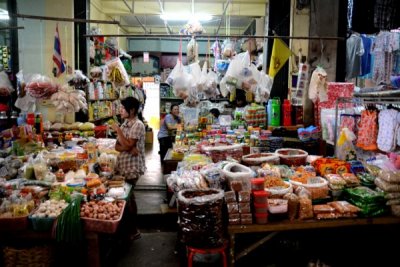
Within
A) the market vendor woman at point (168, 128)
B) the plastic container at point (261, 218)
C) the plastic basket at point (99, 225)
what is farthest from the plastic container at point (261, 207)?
the market vendor woman at point (168, 128)

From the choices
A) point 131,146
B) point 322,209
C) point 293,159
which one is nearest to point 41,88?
point 131,146

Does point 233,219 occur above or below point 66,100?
below

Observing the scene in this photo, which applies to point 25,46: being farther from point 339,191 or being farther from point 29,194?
point 339,191

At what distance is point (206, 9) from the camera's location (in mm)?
10914

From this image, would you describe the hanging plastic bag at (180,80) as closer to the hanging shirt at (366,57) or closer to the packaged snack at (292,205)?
the hanging shirt at (366,57)

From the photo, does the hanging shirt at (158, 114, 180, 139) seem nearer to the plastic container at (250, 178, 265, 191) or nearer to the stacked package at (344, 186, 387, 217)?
the plastic container at (250, 178, 265, 191)

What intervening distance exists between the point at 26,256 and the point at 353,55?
528cm

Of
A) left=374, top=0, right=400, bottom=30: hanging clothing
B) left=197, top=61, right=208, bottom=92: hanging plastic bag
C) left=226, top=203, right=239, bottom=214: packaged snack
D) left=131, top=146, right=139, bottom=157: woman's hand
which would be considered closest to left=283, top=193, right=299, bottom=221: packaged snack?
left=226, top=203, right=239, bottom=214: packaged snack

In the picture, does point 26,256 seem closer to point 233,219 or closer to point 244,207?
point 233,219

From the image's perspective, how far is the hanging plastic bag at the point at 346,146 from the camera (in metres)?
4.62

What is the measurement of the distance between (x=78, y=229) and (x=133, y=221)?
1.39 meters

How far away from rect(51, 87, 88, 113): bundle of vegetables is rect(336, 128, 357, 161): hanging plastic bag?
146 inches

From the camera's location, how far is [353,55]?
5926 millimetres

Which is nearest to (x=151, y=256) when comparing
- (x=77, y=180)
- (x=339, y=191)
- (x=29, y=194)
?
(x=77, y=180)
